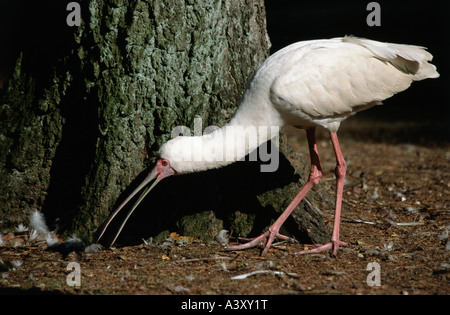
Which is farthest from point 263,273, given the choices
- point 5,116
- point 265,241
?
point 5,116

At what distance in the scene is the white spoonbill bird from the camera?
4316mm

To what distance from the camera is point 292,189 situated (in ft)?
16.1

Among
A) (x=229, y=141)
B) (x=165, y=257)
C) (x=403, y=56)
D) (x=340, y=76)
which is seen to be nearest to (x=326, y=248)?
(x=229, y=141)

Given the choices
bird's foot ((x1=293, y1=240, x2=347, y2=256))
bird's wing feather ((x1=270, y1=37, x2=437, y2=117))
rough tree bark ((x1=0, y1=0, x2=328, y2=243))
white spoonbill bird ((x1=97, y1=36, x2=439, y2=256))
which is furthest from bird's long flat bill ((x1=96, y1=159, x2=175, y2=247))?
bird's foot ((x1=293, y1=240, x2=347, y2=256))

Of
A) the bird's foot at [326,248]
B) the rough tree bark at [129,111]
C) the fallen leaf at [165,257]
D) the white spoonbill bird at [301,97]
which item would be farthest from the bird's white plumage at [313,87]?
the bird's foot at [326,248]

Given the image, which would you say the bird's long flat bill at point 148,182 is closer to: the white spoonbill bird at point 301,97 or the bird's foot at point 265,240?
the white spoonbill bird at point 301,97

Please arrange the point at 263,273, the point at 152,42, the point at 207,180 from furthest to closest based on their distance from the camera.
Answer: the point at 207,180, the point at 152,42, the point at 263,273

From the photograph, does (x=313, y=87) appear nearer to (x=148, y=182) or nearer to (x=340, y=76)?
(x=340, y=76)

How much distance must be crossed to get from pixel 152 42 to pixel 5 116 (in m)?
1.66

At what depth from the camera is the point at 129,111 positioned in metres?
4.52

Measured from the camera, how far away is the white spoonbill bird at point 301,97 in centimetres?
432

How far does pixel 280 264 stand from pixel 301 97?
1.35m
